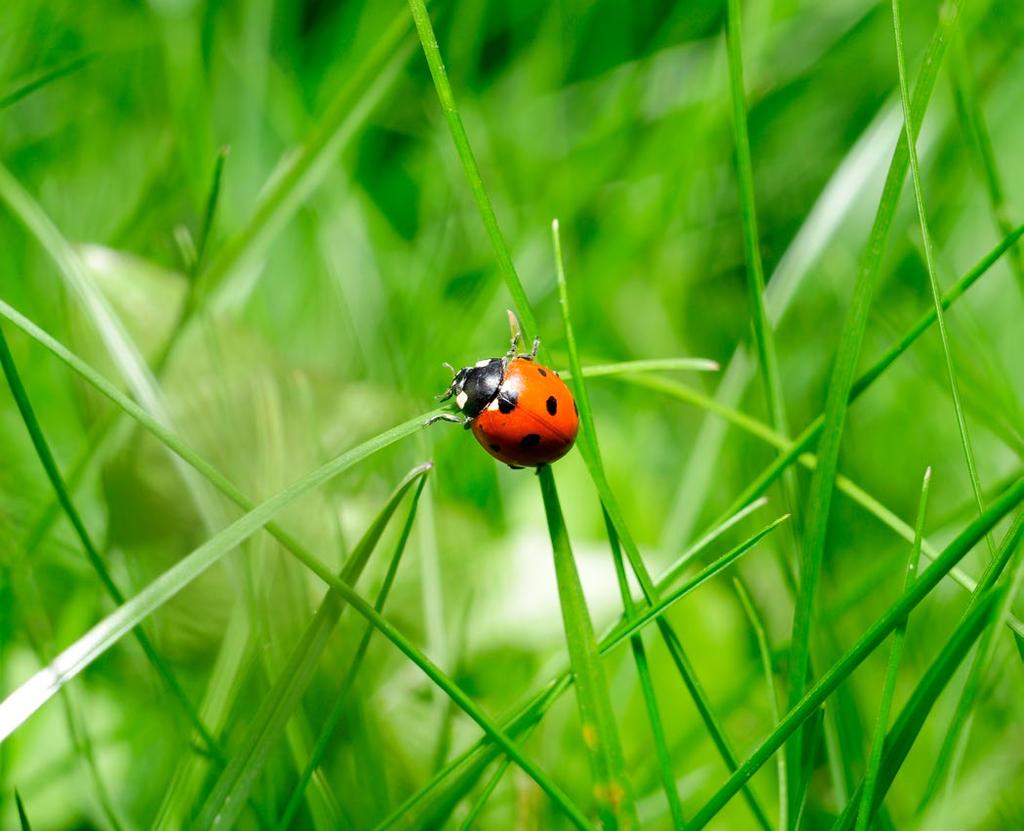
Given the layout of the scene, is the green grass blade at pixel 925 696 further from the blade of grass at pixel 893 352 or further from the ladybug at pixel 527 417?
the ladybug at pixel 527 417

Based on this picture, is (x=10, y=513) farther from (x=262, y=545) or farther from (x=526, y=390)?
(x=526, y=390)

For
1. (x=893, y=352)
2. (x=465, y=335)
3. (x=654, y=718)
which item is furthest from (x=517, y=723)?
(x=465, y=335)

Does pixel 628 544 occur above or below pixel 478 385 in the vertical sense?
below

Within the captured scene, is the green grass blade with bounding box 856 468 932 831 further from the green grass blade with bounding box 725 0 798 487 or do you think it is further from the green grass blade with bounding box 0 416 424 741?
the green grass blade with bounding box 0 416 424 741

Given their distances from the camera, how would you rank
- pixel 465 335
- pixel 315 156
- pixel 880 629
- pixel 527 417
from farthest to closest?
pixel 465 335, pixel 315 156, pixel 527 417, pixel 880 629

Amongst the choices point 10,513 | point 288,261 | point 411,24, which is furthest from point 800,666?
point 288,261

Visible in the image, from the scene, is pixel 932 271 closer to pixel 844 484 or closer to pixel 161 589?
pixel 844 484

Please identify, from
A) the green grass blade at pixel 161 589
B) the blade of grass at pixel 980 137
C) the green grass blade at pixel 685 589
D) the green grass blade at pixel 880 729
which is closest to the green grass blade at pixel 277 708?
the green grass blade at pixel 161 589
